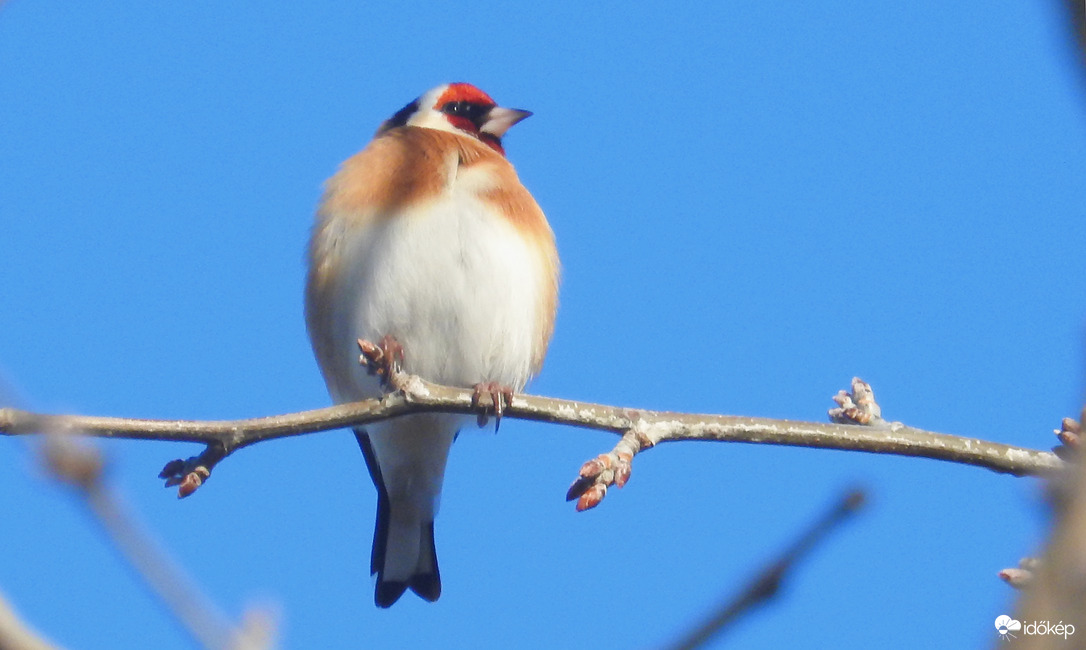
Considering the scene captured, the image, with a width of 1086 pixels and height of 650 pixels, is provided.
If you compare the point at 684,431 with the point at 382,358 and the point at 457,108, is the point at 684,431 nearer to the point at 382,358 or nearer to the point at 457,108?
the point at 382,358

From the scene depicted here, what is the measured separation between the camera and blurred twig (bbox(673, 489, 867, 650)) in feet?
4.88

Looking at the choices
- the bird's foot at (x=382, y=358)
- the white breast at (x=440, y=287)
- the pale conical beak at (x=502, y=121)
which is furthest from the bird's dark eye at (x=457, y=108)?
the bird's foot at (x=382, y=358)

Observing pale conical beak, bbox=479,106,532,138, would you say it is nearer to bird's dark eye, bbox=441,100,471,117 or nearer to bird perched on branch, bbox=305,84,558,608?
bird's dark eye, bbox=441,100,471,117

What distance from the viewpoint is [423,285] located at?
5867mm

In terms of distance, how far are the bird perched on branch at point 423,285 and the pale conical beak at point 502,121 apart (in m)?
0.93

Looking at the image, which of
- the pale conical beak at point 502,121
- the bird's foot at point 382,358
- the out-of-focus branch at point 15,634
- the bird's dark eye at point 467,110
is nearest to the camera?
the out-of-focus branch at point 15,634

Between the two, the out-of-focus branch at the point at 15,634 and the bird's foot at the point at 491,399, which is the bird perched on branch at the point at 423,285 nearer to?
the bird's foot at the point at 491,399

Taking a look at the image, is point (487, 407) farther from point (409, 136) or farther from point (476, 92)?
point (476, 92)

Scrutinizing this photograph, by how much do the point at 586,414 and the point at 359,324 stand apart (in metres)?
2.03

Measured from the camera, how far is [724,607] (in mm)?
1548

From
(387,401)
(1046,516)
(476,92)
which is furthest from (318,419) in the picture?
(476,92)

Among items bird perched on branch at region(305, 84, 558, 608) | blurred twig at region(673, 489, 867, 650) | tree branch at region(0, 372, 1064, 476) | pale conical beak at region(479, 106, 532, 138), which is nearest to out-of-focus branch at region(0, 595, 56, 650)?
blurred twig at region(673, 489, 867, 650)

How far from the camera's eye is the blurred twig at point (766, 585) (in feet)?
→ 4.88

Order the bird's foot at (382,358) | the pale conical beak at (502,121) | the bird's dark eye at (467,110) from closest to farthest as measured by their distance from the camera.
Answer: the bird's foot at (382,358)
the pale conical beak at (502,121)
the bird's dark eye at (467,110)
